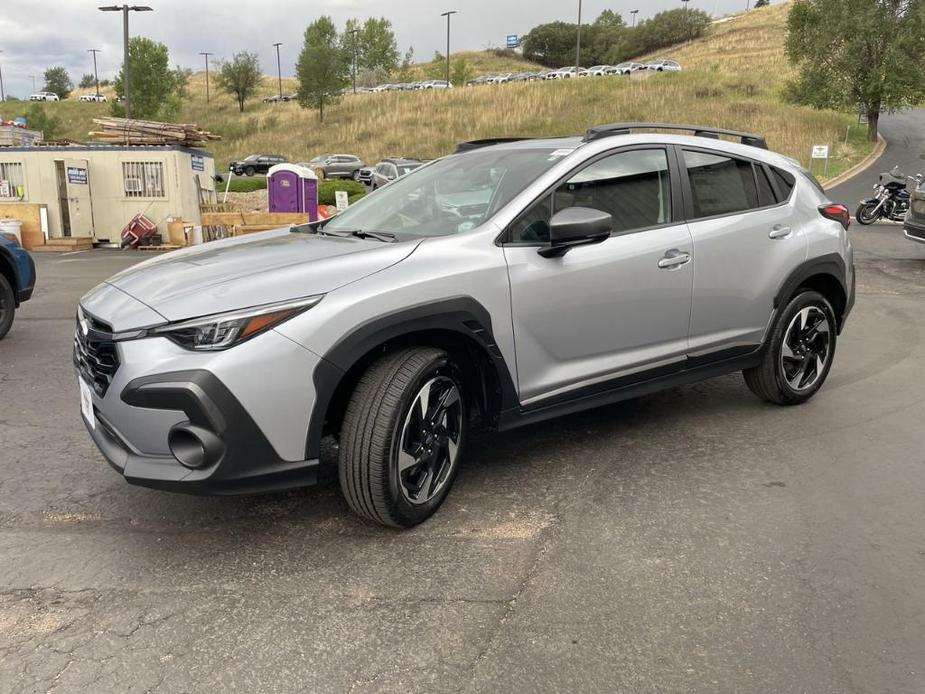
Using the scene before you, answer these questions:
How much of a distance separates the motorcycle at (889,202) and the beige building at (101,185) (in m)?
15.5

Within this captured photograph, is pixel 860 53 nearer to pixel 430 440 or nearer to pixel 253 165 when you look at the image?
pixel 253 165

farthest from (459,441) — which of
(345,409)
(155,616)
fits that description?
(155,616)

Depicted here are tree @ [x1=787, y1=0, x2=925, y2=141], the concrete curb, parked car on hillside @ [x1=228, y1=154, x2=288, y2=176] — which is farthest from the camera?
parked car on hillside @ [x1=228, y1=154, x2=288, y2=176]

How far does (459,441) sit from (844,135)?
35.9 meters

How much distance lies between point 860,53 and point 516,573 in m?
36.7

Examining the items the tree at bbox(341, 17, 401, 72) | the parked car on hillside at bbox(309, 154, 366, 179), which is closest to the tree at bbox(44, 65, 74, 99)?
the tree at bbox(341, 17, 401, 72)

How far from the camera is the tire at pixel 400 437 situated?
2871mm

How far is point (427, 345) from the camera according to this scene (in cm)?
313

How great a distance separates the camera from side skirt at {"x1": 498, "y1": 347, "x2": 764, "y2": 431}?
11.3 ft

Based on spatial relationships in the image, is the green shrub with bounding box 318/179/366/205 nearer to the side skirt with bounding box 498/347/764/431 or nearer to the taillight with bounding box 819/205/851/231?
the taillight with bounding box 819/205/851/231

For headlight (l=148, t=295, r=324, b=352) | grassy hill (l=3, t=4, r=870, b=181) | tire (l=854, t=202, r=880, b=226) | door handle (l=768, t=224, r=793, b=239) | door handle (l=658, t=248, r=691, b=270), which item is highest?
grassy hill (l=3, t=4, r=870, b=181)

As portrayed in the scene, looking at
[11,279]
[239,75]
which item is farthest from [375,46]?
[11,279]

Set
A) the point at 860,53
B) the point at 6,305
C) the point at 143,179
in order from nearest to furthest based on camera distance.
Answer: the point at 6,305, the point at 143,179, the point at 860,53

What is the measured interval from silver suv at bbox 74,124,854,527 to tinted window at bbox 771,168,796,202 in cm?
1
